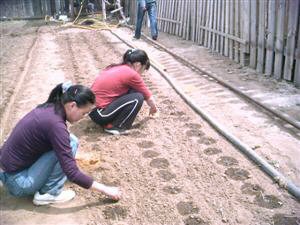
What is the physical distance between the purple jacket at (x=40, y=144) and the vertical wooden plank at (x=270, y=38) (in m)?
4.75

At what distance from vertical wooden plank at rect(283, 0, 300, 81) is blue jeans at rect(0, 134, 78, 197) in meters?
4.36

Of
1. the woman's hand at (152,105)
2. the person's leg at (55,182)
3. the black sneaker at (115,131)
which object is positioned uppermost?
the woman's hand at (152,105)

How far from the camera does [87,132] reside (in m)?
5.16

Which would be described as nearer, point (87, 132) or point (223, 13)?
point (87, 132)

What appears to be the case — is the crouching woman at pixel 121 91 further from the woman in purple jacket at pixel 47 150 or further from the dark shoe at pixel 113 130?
the woman in purple jacket at pixel 47 150

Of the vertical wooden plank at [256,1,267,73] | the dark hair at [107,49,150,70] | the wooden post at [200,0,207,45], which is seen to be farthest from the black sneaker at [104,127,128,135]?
the wooden post at [200,0,207,45]

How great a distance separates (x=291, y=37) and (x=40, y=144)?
14.9 ft

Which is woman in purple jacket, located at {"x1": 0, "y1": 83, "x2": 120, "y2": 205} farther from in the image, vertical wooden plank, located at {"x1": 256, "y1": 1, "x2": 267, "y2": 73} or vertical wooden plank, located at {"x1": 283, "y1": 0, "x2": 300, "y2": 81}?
vertical wooden plank, located at {"x1": 256, "y1": 1, "x2": 267, "y2": 73}

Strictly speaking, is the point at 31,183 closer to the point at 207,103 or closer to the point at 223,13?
the point at 207,103

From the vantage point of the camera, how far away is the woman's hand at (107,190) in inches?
130

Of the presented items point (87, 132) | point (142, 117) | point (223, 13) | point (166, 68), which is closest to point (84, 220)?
point (87, 132)

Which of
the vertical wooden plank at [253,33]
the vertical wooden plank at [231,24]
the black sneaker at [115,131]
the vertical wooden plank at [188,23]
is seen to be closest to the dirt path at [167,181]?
the black sneaker at [115,131]

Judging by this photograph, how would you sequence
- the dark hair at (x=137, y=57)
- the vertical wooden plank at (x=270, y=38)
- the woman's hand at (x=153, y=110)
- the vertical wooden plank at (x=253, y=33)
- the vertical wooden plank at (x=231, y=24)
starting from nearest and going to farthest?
the dark hair at (x=137, y=57) → the woman's hand at (x=153, y=110) → the vertical wooden plank at (x=270, y=38) → the vertical wooden plank at (x=253, y=33) → the vertical wooden plank at (x=231, y=24)

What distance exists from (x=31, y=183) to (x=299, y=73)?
4.46 metres
